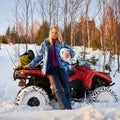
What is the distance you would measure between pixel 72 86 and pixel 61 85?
624 mm

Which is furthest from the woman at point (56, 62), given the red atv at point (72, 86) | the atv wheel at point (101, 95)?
the atv wheel at point (101, 95)

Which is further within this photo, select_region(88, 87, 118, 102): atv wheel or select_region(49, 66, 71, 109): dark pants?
select_region(88, 87, 118, 102): atv wheel

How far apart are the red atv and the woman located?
0.33 m

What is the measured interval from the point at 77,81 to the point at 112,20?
8.11 m

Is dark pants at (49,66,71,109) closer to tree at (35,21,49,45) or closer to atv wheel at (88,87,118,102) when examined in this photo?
atv wheel at (88,87,118,102)

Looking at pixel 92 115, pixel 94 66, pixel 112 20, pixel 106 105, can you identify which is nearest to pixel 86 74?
pixel 106 105

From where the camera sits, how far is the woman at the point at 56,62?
20.9 feet

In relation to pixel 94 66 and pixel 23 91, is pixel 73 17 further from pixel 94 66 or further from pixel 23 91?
pixel 23 91

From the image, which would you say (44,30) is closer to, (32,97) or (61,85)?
(32,97)

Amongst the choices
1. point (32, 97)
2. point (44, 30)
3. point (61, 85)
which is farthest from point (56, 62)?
point (44, 30)

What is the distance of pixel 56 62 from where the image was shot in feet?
21.0

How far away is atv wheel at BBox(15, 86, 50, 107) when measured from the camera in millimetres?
6656

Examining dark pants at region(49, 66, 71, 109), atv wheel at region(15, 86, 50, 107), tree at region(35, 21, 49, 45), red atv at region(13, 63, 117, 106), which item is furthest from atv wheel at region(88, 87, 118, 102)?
tree at region(35, 21, 49, 45)

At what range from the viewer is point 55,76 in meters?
6.42
